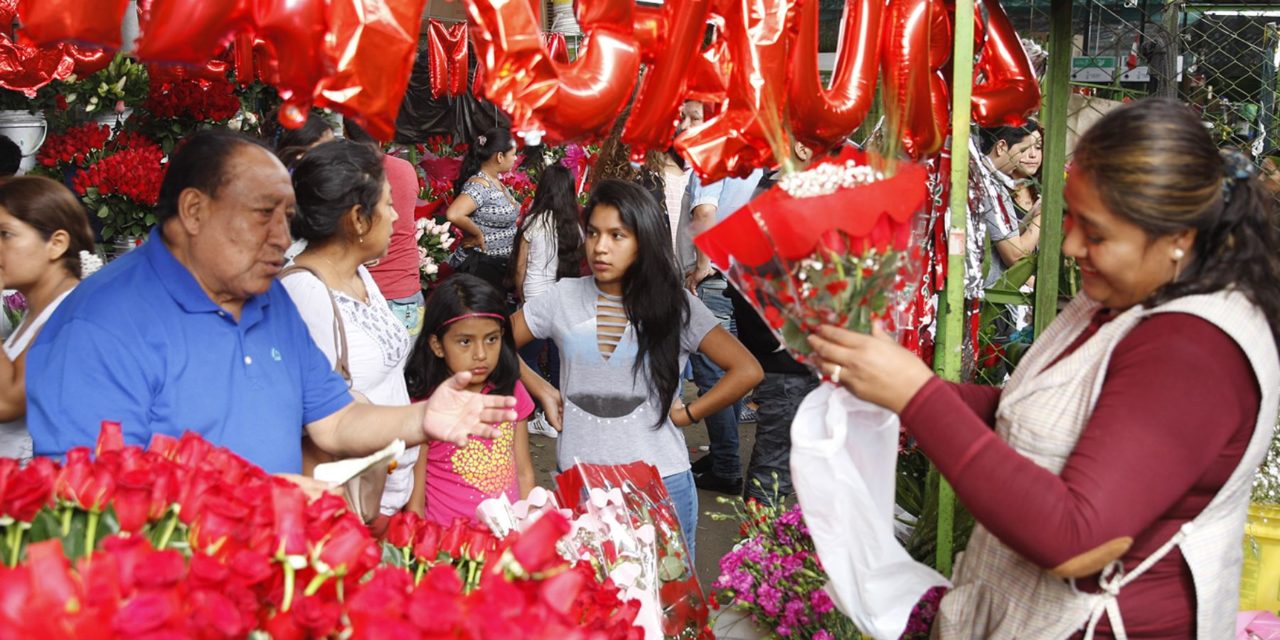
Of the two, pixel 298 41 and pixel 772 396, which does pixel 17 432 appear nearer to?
pixel 298 41

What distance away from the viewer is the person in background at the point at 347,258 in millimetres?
2773

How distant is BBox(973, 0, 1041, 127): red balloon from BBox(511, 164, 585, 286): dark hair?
313 cm

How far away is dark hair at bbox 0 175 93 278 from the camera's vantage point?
9.59ft

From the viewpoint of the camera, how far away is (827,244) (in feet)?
5.67

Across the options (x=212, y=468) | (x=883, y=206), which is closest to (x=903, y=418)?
(x=883, y=206)

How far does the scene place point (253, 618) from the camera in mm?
1223

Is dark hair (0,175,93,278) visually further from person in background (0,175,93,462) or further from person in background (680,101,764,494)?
person in background (680,101,764,494)

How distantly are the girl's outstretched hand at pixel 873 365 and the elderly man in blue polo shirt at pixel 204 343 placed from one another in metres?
0.75

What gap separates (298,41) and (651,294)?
1784 millimetres

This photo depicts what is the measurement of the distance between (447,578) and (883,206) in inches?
34.9

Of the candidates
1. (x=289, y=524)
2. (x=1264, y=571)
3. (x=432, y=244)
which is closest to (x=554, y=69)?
(x=289, y=524)

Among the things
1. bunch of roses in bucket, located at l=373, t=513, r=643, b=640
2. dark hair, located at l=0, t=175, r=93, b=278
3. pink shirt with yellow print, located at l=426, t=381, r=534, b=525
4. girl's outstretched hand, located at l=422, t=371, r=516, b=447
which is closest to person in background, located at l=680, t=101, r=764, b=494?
pink shirt with yellow print, located at l=426, t=381, r=534, b=525

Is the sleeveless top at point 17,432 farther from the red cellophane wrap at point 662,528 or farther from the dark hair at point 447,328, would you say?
the red cellophane wrap at point 662,528

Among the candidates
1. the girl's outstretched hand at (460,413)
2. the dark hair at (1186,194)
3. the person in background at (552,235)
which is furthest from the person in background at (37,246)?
the person in background at (552,235)
